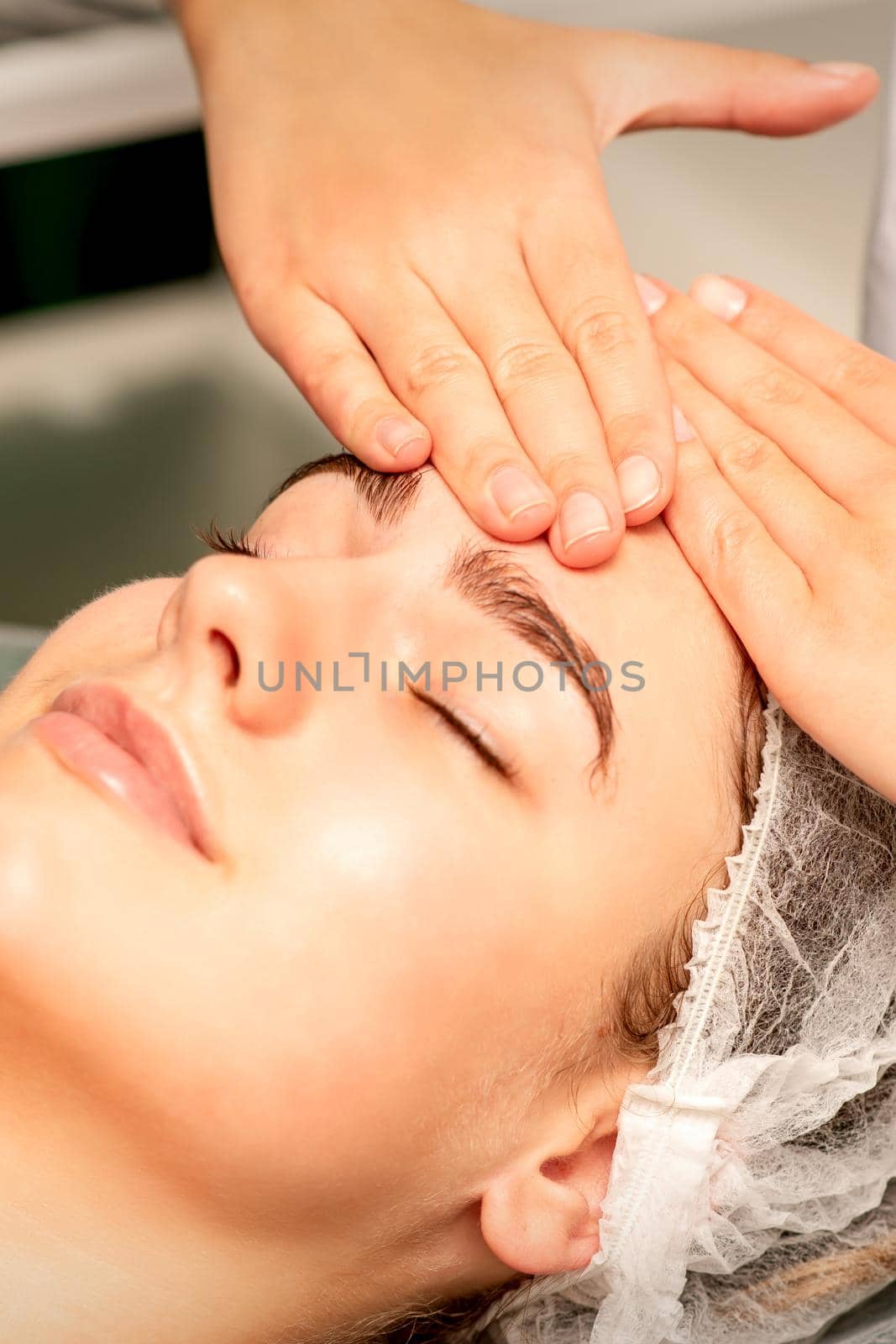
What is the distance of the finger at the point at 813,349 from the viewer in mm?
1049

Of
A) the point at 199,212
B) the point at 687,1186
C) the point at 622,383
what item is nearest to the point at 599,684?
the point at 622,383

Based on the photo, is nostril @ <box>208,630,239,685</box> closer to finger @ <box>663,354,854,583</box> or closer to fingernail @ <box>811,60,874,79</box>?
finger @ <box>663,354,854,583</box>

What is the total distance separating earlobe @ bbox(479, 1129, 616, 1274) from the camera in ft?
3.10

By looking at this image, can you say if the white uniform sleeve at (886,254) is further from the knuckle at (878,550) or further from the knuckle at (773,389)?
the knuckle at (878,550)

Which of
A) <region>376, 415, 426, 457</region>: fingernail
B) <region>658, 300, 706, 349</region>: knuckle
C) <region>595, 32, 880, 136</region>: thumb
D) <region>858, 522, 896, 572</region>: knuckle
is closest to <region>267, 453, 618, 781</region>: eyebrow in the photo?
<region>376, 415, 426, 457</region>: fingernail

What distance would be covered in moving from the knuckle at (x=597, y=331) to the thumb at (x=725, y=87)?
360 mm

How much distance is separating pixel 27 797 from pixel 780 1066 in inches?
21.2

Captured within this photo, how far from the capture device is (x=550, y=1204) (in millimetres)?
955

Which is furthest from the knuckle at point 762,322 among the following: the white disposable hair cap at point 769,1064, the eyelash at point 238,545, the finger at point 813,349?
the eyelash at point 238,545

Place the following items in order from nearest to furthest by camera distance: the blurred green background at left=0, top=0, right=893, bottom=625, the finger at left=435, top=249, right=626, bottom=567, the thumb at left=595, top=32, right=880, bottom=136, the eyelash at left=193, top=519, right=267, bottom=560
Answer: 1. the finger at left=435, top=249, right=626, bottom=567
2. the eyelash at left=193, top=519, right=267, bottom=560
3. the thumb at left=595, top=32, right=880, bottom=136
4. the blurred green background at left=0, top=0, right=893, bottom=625

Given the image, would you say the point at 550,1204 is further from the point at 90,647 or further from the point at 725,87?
the point at 725,87

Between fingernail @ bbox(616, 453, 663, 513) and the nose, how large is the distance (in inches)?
8.3

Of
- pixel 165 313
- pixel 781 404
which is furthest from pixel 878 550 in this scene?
pixel 165 313

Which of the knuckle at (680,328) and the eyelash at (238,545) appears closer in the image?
the eyelash at (238,545)
